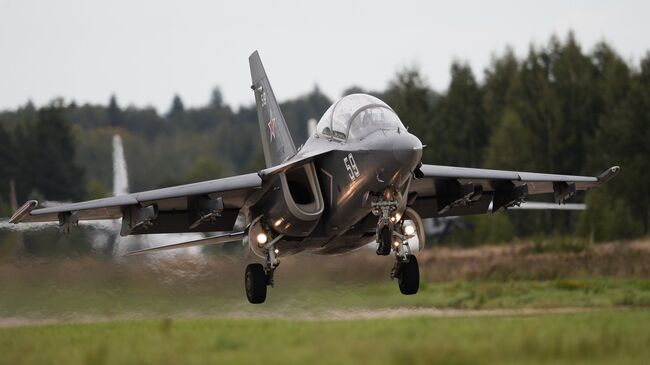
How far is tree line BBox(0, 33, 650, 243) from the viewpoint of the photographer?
34.0 metres

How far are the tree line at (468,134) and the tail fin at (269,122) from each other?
6.87 metres

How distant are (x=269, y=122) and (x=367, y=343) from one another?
9.59 metres

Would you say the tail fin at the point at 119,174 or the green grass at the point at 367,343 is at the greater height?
the tail fin at the point at 119,174

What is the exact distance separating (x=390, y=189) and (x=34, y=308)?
247 inches

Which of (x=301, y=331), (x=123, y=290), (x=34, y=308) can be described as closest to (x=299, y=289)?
(x=123, y=290)

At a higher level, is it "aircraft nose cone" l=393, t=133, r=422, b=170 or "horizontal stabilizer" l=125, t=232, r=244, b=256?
"aircraft nose cone" l=393, t=133, r=422, b=170

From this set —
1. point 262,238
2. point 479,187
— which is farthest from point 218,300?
point 479,187

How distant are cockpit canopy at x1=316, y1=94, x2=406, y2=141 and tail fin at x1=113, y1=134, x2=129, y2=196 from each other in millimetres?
8492

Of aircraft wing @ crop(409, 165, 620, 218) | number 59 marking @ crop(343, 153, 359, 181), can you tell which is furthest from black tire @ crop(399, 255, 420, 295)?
number 59 marking @ crop(343, 153, 359, 181)

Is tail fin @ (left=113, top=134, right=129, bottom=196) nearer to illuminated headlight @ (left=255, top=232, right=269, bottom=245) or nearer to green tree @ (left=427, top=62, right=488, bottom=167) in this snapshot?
illuminated headlight @ (left=255, top=232, right=269, bottom=245)

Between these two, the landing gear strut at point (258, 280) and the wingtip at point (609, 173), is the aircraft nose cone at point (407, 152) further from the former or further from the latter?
the wingtip at point (609, 173)

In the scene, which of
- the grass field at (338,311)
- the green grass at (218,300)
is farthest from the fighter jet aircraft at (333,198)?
the grass field at (338,311)

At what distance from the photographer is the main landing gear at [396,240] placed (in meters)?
15.8

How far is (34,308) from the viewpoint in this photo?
18094 mm
